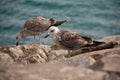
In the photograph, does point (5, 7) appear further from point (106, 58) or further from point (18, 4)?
point (106, 58)

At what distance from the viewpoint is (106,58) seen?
7.60 meters

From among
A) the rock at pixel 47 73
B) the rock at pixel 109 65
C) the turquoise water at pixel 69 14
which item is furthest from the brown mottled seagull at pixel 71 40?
the turquoise water at pixel 69 14

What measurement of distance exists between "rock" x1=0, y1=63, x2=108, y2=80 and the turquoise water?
18919 millimetres

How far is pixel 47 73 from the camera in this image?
709 cm

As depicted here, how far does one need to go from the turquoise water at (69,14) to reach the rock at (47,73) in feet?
62.1

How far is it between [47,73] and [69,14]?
23608 mm

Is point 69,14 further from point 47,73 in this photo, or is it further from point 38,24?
point 47,73

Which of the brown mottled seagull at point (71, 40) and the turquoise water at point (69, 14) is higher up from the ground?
the brown mottled seagull at point (71, 40)

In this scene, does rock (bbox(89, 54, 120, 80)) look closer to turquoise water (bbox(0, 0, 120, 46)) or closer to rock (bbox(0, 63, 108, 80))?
rock (bbox(0, 63, 108, 80))

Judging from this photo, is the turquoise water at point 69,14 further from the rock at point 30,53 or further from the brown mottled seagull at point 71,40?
the rock at point 30,53

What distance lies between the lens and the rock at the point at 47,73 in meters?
6.98

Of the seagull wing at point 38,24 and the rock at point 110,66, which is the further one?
the seagull wing at point 38,24

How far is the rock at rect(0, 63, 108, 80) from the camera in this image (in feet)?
22.9

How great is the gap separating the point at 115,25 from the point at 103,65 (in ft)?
70.5
